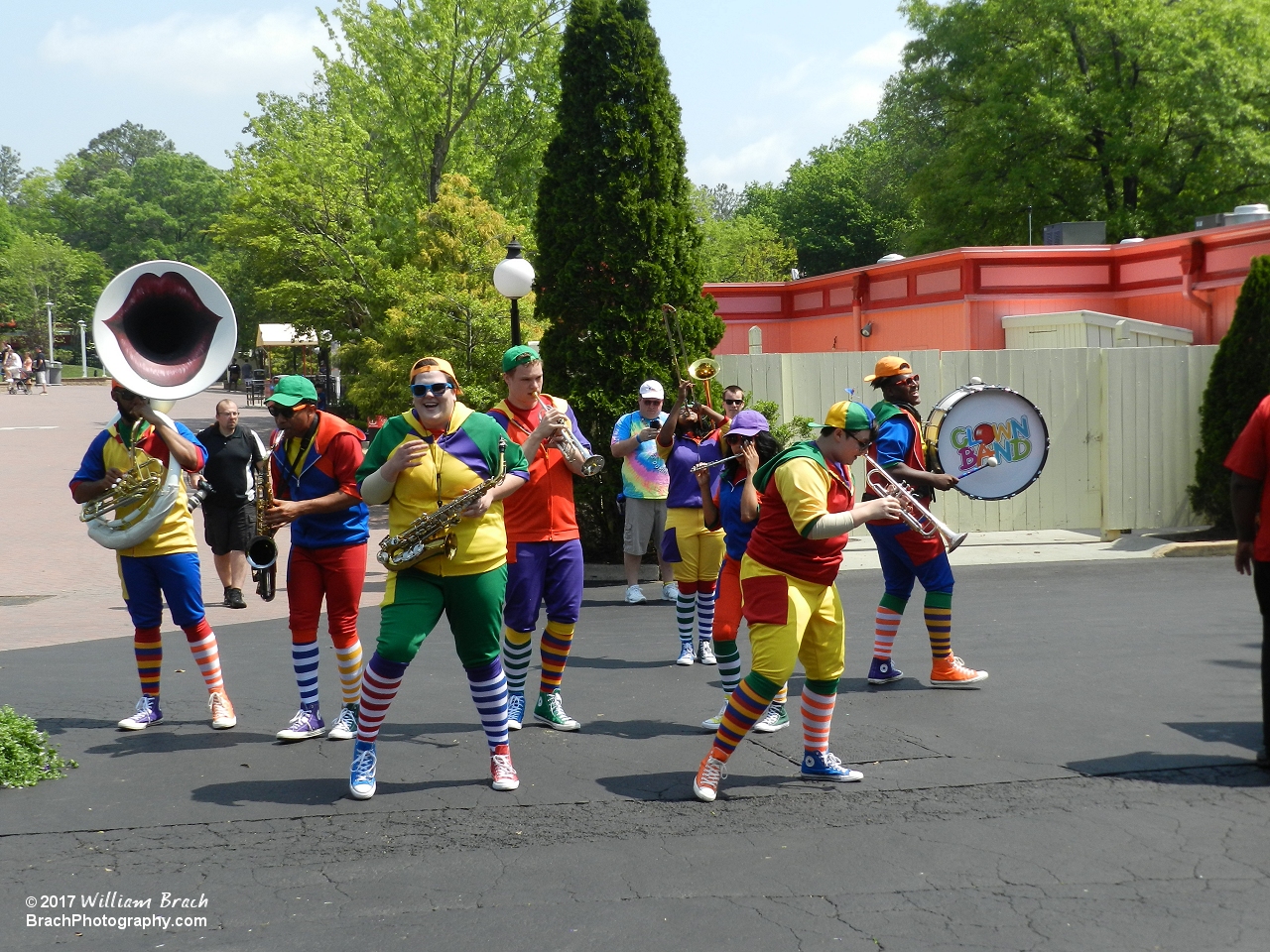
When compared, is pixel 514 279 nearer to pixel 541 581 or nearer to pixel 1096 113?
pixel 541 581

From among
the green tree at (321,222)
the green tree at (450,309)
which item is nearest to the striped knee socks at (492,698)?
the green tree at (450,309)

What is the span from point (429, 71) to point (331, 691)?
64.7 feet

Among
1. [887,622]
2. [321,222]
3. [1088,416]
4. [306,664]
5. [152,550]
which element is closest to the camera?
[306,664]

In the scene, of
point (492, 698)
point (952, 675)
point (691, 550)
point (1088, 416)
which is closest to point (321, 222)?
point (1088, 416)

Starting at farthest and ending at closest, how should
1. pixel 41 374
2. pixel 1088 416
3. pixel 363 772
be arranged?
pixel 41 374 → pixel 1088 416 → pixel 363 772

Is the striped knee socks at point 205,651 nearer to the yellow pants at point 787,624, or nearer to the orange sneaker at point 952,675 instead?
the yellow pants at point 787,624

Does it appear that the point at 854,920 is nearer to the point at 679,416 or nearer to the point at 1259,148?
the point at 679,416

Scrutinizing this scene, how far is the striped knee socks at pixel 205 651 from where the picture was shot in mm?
6574

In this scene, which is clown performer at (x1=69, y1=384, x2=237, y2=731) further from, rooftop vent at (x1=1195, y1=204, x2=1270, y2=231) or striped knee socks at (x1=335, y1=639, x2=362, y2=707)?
rooftop vent at (x1=1195, y1=204, x2=1270, y2=231)

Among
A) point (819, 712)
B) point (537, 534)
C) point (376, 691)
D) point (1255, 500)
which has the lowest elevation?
point (819, 712)

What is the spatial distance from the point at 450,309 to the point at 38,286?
62.1m

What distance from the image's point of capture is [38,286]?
69750 millimetres

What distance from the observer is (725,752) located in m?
5.44

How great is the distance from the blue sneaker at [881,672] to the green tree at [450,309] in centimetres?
909
